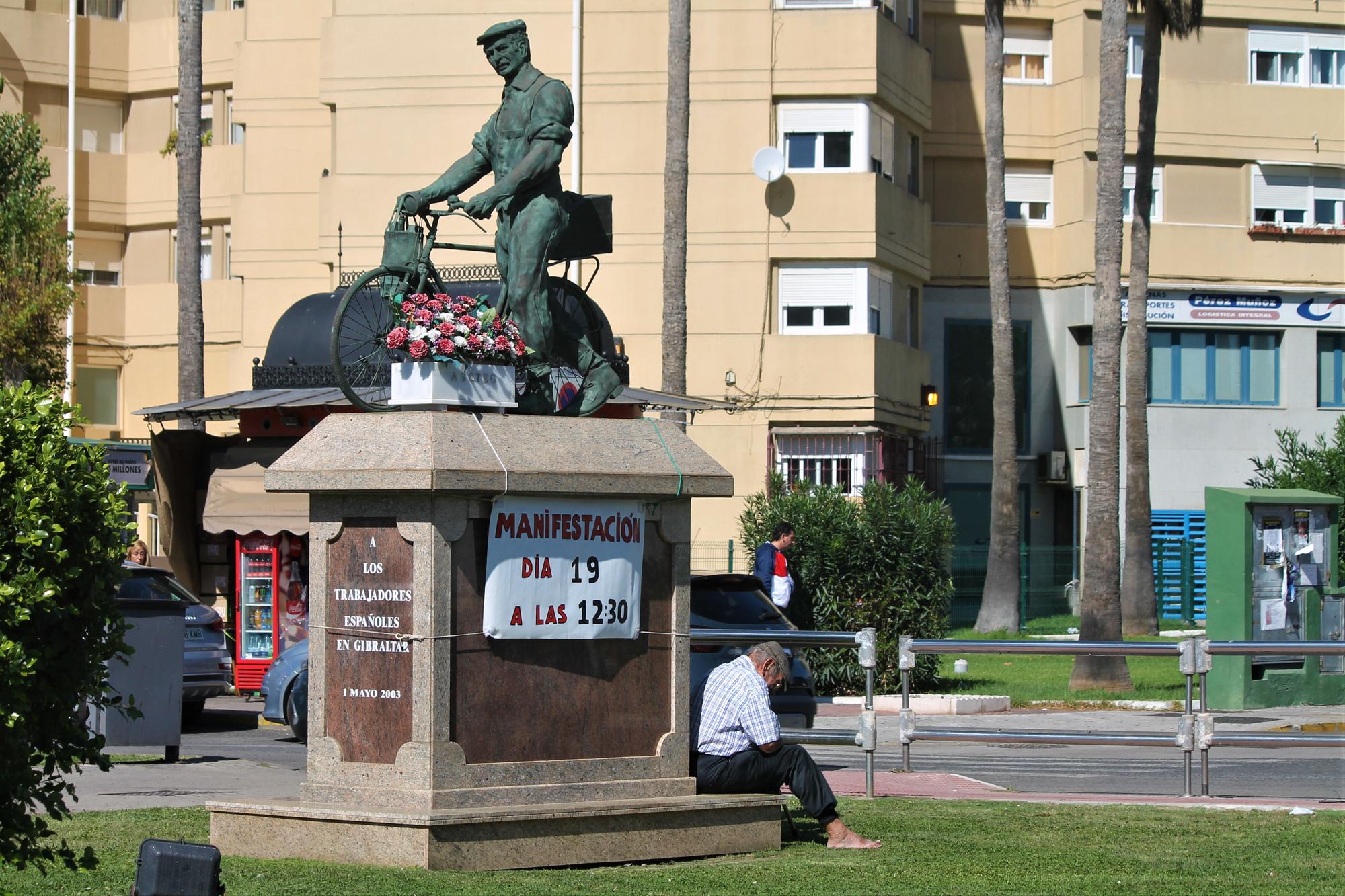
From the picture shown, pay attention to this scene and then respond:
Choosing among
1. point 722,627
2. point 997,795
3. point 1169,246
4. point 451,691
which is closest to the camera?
point 451,691

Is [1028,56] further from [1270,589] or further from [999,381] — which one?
[1270,589]

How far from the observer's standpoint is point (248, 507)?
22688 millimetres

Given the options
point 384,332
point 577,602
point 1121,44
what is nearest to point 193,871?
point 577,602

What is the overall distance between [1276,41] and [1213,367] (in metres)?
7.25

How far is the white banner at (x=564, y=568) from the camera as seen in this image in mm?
9086

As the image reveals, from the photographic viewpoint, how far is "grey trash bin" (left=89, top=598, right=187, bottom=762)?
1486 centimetres

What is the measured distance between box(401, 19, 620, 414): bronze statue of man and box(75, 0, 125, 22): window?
33.7 metres

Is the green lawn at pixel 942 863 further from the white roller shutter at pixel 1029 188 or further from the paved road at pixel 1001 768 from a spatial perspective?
the white roller shutter at pixel 1029 188

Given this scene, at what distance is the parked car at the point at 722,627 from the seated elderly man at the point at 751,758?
4.52 m

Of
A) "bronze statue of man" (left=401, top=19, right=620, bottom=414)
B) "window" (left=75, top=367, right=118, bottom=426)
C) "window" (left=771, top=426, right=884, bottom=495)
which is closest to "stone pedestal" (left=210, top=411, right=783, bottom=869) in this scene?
"bronze statue of man" (left=401, top=19, right=620, bottom=414)

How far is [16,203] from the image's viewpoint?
3359 cm

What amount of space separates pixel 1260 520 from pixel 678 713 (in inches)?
483

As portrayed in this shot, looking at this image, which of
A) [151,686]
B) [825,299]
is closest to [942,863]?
[151,686]

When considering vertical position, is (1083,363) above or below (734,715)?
above
